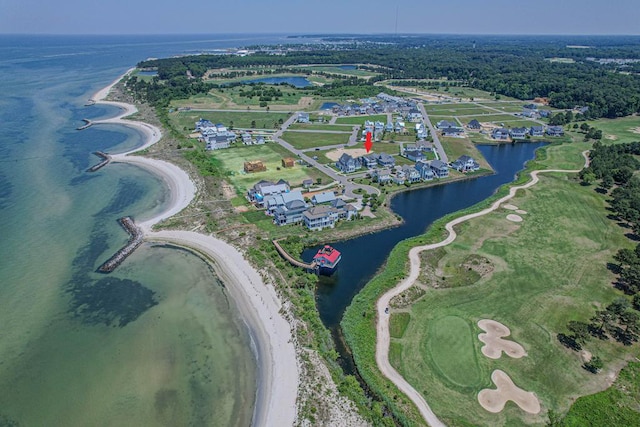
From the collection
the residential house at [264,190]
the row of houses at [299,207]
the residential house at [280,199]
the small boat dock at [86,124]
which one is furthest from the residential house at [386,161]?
the small boat dock at [86,124]

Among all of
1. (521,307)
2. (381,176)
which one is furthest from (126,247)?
(521,307)

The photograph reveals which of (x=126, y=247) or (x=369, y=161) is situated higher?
(x=369, y=161)

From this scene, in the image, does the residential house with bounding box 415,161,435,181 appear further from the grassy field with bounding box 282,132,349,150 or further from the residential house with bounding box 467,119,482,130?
the residential house with bounding box 467,119,482,130

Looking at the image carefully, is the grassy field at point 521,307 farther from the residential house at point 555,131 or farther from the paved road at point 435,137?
the residential house at point 555,131

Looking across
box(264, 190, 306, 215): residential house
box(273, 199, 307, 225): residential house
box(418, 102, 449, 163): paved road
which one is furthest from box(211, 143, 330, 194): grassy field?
box(418, 102, 449, 163): paved road

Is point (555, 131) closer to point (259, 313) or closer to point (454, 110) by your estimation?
point (454, 110)

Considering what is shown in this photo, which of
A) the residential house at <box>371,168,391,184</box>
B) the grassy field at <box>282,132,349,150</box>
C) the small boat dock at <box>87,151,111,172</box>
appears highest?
the grassy field at <box>282,132,349,150</box>
